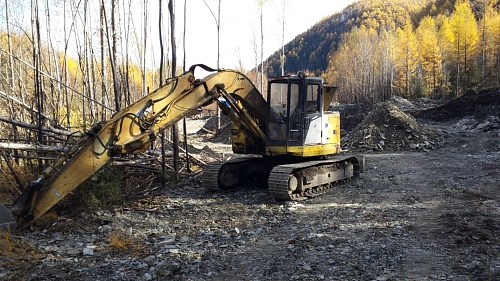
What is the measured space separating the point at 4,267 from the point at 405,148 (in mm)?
15942

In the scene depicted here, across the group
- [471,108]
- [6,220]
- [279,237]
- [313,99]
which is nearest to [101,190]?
[6,220]

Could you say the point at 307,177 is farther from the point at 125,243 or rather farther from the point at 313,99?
the point at 125,243

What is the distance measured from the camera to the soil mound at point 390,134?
1778 centimetres

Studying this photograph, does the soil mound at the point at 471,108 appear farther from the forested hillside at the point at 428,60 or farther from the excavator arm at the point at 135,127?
the excavator arm at the point at 135,127

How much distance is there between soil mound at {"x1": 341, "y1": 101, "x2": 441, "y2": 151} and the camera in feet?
58.3

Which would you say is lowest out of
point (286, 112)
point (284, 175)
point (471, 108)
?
point (284, 175)

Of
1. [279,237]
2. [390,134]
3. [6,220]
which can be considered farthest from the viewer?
[390,134]

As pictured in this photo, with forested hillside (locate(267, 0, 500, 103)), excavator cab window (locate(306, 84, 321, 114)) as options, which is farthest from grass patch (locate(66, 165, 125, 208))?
forested hillside (locate(267, 0, 500, 103))

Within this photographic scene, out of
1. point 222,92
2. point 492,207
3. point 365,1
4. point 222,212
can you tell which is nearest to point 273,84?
point 222,92

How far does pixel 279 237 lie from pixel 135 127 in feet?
9.56

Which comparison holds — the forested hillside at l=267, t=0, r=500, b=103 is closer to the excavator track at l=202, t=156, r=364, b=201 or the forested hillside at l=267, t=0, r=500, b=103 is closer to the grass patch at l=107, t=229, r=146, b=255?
the excavator track at l=202, t=156, r=364, b=201

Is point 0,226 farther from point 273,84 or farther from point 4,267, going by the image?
point 273,84

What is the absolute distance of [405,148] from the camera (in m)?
17.6

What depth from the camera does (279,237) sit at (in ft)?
20.6
